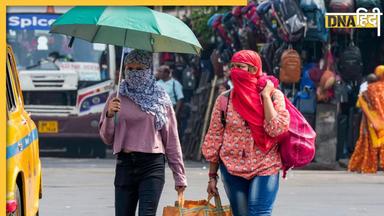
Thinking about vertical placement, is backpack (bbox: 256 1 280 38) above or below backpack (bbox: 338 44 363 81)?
above

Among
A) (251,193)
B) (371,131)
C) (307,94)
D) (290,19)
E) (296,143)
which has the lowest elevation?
(371,131)

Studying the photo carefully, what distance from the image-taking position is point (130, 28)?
8719 mm

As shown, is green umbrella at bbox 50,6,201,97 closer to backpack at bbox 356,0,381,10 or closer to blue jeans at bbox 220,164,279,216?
blue jeans at bbox 220,164,279,216

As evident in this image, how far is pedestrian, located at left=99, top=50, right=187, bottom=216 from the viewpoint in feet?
28.4

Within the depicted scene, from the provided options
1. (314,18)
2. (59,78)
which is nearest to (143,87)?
(314,18)

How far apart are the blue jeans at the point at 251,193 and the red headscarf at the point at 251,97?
0.23 metres

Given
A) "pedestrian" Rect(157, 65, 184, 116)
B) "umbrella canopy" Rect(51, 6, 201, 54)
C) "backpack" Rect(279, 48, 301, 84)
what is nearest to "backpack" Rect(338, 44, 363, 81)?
"backpack" Rect(279, 48, 301, 84)

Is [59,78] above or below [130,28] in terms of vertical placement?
below

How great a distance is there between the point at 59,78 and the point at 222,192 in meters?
8.08

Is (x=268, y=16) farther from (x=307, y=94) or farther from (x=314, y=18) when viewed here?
(x=307, y=94)

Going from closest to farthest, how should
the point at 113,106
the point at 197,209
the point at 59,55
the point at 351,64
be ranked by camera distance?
the point at 197,209 < the point at 113,106 < the point at 351,64 < the point at 59,55

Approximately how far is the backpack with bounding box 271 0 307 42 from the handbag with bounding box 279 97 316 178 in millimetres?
10758

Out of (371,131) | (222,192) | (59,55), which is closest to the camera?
(222,192)

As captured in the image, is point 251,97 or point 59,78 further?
point 59,78
